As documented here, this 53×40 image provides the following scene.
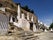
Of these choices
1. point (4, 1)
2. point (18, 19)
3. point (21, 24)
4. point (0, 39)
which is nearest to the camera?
point (0, 39)

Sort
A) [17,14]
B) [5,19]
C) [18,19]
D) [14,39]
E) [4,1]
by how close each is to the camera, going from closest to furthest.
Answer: [14,39], [5,19], [18,19], [17,14], [4,1]

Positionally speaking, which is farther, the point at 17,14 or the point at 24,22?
the point at 17,14

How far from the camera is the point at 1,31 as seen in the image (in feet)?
69.5

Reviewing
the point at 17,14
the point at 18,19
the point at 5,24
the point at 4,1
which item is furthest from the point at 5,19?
the point at 4,1

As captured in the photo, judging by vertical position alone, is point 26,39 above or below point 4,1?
below

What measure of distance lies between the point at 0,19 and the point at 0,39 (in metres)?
3.14

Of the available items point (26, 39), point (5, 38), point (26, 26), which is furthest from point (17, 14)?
point (5, 38)

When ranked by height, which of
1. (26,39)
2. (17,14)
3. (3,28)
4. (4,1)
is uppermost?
(4,1)

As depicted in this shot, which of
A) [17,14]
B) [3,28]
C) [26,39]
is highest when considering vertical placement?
[17,14]

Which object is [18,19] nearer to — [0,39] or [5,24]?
[5,24]

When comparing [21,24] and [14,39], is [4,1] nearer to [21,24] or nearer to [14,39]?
[21,24]

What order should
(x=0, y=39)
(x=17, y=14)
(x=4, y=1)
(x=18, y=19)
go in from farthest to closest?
(x=4, y=1)
(x=17, y=14)
(x=18, y=19)
(x=0, y=39)

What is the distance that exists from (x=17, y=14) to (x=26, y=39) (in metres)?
36.6

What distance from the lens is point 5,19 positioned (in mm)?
22109
